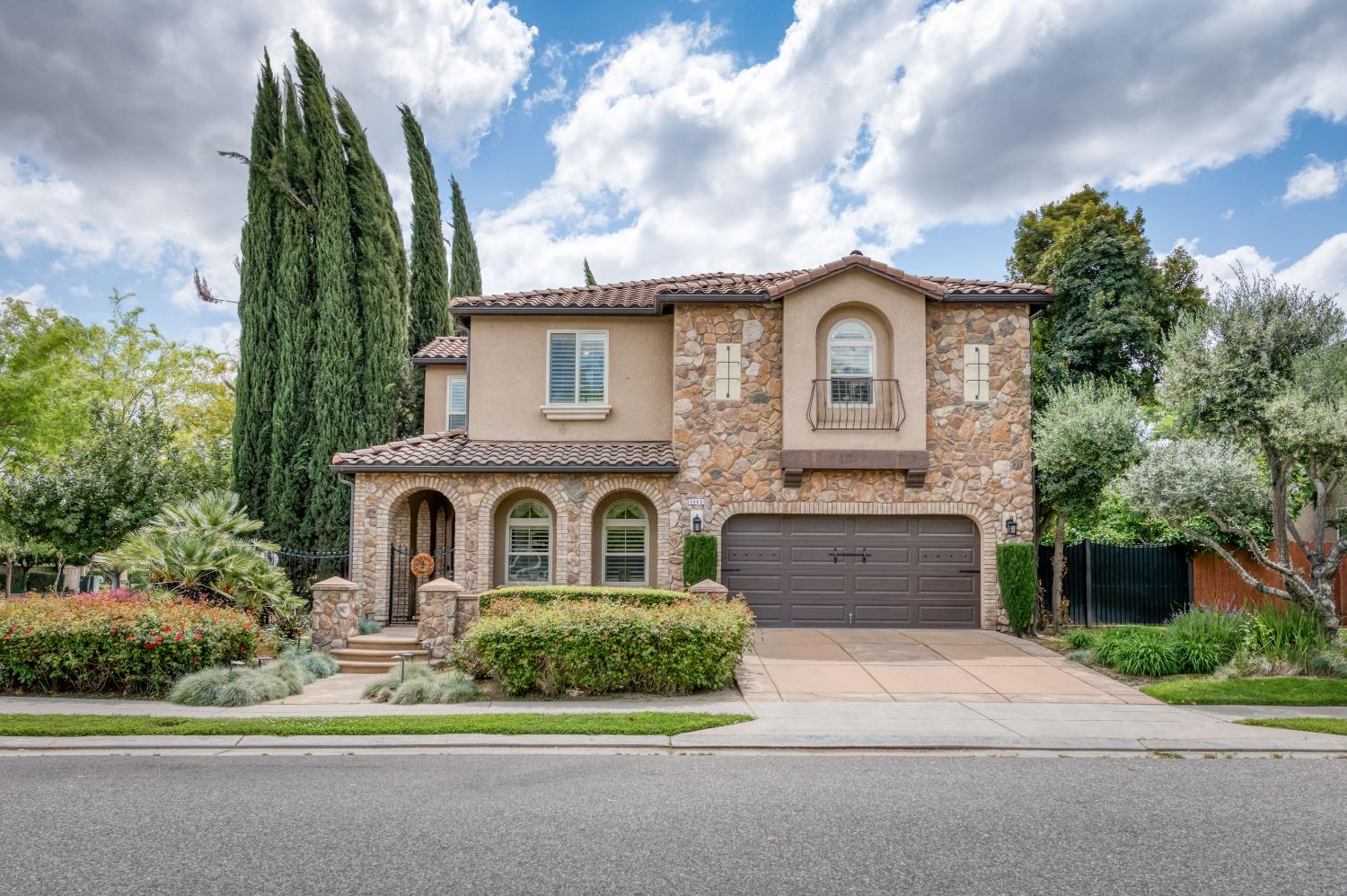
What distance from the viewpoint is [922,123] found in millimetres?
15836

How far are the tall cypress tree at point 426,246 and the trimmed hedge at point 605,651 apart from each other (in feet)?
59.8

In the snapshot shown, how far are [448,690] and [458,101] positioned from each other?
13084mm

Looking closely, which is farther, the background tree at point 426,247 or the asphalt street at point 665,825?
the background tree at point 426,247

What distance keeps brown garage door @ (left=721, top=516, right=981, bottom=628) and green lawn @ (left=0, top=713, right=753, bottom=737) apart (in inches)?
283

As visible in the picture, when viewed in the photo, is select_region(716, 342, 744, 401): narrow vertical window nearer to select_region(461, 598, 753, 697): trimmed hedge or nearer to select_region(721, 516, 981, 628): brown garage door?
select_region(721, 516, 981, 628): brown garage door

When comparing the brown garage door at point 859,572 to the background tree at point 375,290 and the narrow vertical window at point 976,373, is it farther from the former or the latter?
the background tree at point 375,290

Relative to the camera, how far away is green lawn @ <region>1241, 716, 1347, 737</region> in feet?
29.1

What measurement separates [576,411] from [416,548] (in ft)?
14.5

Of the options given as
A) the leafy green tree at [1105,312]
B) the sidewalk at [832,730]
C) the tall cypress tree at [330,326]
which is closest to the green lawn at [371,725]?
the sidewalk at [832,730]

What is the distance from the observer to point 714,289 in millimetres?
16812

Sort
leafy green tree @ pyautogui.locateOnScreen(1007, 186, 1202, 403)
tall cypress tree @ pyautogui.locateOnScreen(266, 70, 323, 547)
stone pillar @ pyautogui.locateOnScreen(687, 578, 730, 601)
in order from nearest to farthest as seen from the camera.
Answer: stone pillar @ pyautogui.locateOnScreen(687, 578, 730, 601)
tall cypress tree @ pyautogui.locateOnScreen(266, 70, 323, 547)
leafy green tree @ pyautogui.locateOnScreen(1007, 186, 1202, 403)

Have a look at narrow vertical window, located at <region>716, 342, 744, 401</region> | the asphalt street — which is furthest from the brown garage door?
the asphalt street

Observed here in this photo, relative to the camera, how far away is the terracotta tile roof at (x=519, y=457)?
52.5 feet

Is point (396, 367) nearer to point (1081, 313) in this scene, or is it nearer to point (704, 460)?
point (704, 460)
